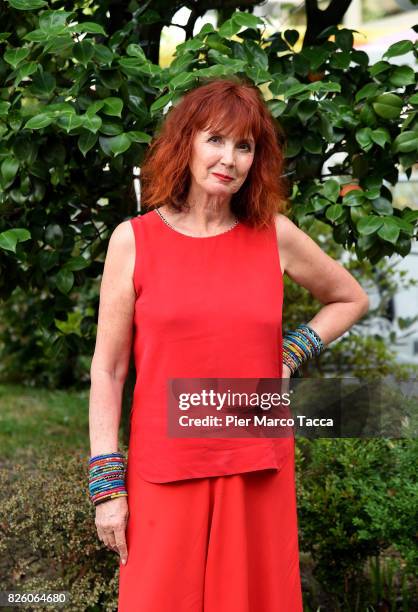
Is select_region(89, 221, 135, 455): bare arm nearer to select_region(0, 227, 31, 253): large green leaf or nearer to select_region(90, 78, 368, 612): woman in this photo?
select_region(90, 78, 368, 612): woman

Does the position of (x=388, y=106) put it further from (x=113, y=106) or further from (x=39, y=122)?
(x=39, y=122)

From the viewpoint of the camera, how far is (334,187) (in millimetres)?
2664

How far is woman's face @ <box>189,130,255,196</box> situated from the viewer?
2131 mm

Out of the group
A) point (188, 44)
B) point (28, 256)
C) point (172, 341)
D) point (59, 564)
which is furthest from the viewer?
point (59, 564)

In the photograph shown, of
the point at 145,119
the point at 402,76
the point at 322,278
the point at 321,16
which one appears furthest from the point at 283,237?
the point at 321,16

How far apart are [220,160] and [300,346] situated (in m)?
0.62

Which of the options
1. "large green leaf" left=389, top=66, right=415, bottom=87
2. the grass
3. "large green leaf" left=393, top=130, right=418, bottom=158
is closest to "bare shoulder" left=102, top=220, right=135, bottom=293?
"large green leaf" left=393, top=130, right=418, bottom=158

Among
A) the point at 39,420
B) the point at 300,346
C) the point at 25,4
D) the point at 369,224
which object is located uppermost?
the point at 25,4

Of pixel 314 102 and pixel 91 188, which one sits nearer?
pixel 314 102

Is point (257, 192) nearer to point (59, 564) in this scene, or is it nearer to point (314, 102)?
point (314, 102)

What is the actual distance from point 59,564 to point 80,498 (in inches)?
10.4

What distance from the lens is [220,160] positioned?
213 cm

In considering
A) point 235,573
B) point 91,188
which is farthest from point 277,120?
point 235,573

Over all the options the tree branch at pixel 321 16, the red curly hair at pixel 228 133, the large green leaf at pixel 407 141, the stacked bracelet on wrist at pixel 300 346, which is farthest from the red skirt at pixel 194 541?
the tree branch at pixel 321 16
